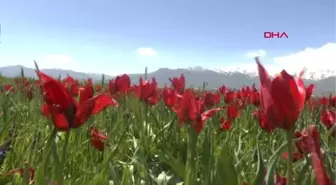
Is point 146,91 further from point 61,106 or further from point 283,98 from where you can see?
point 283,98

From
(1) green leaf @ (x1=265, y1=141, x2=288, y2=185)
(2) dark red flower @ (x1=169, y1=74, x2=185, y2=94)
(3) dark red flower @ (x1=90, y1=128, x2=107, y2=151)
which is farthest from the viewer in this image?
(2) dark red flower @ (x1=169, y1=74, x2=185, y2=94)

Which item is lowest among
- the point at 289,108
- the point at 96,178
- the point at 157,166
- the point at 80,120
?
the point at 157,166

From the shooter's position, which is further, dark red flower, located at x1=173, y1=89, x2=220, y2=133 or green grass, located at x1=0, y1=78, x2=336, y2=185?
dark red flower, located at x1=173, y1=89, x2=220, y2=133

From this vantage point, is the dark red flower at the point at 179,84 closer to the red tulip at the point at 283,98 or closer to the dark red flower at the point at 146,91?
the dark red flower at the point at 146,91

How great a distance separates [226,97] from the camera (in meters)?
5.38

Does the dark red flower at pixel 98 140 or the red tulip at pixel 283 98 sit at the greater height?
the red tulip at pixel 283 98

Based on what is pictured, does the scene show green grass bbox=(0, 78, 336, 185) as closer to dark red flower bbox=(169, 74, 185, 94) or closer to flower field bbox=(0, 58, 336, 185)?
flower field bbox=(0, 58, 336, 185)

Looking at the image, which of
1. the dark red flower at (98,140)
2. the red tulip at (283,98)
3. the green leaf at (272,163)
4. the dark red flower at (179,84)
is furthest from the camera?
the dark red flower at (179,84)

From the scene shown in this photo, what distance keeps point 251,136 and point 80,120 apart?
108 inches

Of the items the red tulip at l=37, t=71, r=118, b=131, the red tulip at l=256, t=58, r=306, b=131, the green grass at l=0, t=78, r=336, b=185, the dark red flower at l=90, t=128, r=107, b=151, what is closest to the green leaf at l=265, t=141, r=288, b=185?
the green grass at l=0, t=78, r=336, b=185

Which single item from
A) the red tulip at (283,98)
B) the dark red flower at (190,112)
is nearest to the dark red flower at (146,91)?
the dark red flower at (190,112)

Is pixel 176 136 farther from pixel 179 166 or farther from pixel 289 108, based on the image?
pixel 289 108

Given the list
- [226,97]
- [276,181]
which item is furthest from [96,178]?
[226,97]

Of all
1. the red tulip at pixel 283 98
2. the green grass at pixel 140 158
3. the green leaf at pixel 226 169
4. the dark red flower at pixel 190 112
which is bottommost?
the green grass at pixel 140 158
